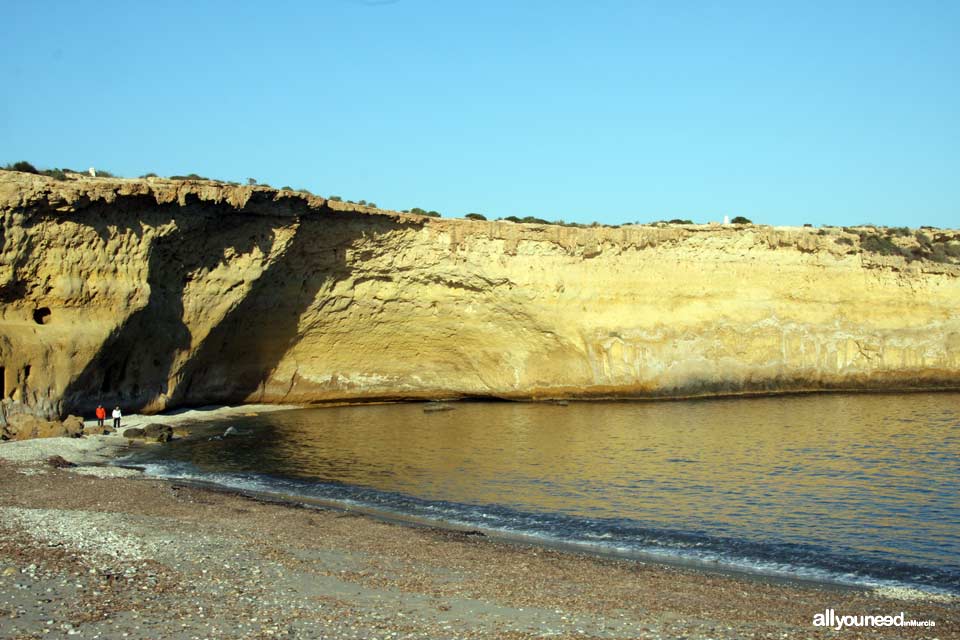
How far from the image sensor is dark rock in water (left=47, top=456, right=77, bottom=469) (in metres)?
18.7

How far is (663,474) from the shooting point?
18.9 meters

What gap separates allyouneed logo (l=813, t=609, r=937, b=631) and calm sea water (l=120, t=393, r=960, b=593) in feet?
6.31

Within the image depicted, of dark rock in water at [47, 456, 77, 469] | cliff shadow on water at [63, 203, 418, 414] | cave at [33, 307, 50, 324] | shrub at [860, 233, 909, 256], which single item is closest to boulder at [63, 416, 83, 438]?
cliff shadow on water at [63, 203, 418, 414]

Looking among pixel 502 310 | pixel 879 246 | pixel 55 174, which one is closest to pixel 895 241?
pixel 879 246

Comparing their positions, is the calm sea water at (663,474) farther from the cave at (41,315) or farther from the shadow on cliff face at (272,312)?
the cave at (41,315)

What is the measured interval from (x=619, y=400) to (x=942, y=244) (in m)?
16.8

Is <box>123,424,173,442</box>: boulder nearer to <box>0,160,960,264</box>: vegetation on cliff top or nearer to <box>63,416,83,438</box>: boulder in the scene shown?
<box>63,416,83,438</box>: boulder

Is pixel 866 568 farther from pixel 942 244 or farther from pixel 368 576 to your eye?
pixel 942 244

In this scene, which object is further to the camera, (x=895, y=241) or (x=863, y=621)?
(x=895, y=241)

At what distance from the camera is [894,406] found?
3069 cm

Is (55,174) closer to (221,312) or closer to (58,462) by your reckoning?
(221,312)

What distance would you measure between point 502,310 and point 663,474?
52.9ft

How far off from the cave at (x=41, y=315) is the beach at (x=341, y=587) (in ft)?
38.1

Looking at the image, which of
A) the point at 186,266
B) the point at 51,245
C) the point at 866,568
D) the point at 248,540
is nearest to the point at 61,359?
the point at 51,245
